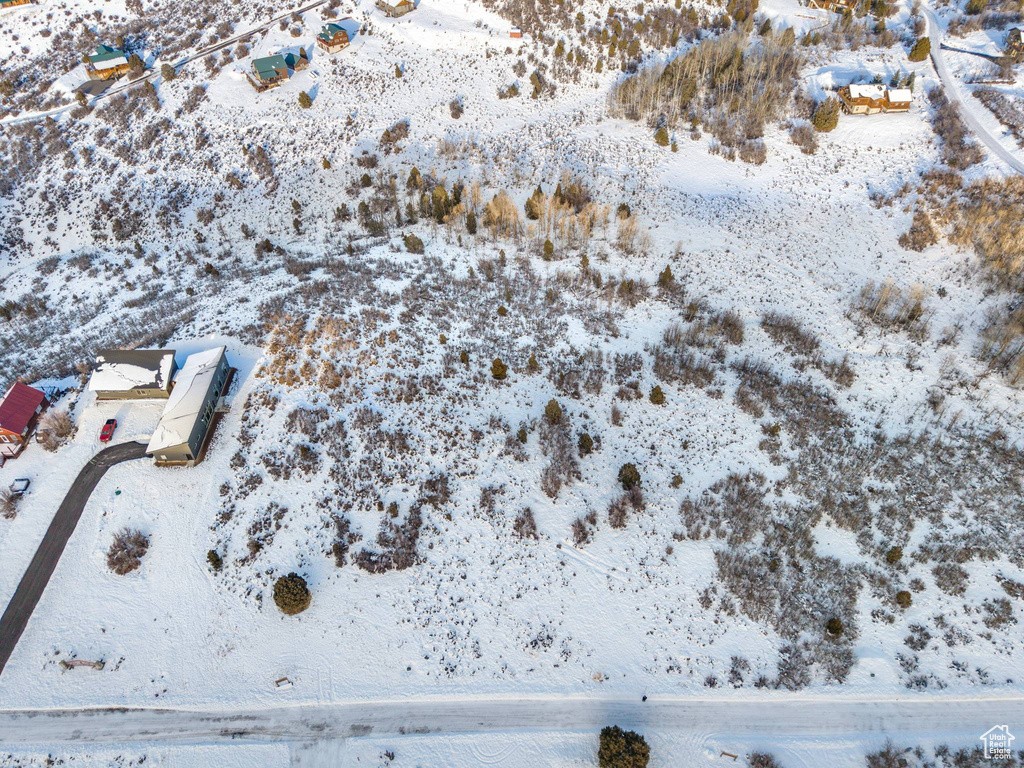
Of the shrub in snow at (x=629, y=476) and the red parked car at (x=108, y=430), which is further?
the red parked car at (x=108, y=430)

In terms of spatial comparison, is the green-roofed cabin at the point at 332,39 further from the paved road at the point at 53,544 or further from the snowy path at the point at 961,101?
the snowy path at the point at 961,101

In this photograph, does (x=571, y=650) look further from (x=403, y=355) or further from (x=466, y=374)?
(x=403, y=355)

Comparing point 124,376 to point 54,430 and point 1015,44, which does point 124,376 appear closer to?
point 54,430

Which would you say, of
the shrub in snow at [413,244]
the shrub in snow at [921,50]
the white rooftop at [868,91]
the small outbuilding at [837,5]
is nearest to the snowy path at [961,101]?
the shrub in snow at [921,50]

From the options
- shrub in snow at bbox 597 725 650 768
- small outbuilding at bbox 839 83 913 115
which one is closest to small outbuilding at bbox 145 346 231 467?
shrub in snow at bbox 597 725 650 768

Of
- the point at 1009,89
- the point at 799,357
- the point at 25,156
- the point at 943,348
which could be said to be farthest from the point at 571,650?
the point at 25,156

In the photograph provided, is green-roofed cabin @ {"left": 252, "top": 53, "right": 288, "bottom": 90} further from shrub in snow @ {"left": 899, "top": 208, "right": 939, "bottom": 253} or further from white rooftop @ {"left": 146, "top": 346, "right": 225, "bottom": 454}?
shrub in snow @ {"left": 899, "top": 208, "right": 939, "bottom": 253}

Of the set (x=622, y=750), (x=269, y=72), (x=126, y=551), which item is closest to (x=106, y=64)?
(x=269, y=72)
